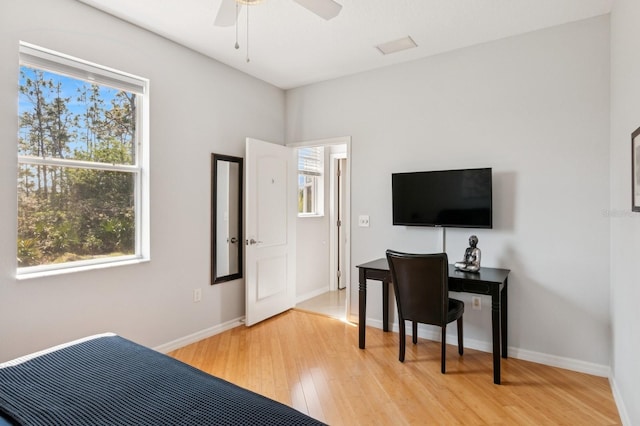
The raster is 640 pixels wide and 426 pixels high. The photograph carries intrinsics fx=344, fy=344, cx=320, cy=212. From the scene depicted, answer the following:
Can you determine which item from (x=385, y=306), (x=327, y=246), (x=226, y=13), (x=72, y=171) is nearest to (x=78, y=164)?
(x=72, y=171)

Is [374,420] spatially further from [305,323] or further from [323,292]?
[323,292]

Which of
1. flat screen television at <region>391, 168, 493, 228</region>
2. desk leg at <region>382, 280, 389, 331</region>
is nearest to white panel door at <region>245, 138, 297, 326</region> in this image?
desk leg at <region>382, 280, 389, 331</region>

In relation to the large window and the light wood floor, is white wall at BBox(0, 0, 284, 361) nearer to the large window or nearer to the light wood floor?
the large window

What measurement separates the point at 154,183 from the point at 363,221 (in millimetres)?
2126

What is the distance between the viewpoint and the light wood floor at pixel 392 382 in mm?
2156

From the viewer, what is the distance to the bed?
3.57 ft

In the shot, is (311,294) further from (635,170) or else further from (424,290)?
(635,170)

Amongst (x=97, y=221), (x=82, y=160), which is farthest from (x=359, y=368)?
(x=82, y=160)

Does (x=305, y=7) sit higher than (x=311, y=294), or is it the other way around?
(x=305, y=7)

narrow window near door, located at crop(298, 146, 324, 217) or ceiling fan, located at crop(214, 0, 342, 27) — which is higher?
ceiling fan, located at crop(214, 0, 342, 27)

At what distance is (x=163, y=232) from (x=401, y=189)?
2.28 meters

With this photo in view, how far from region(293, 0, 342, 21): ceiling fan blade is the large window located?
1.75 m

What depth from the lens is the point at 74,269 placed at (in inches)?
98.4

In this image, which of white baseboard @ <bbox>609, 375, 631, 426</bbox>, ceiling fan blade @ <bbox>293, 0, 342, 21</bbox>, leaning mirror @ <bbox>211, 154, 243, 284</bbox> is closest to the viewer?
ceiling fan blade @ <bbox>293, 0, 342, 21</bbox>
